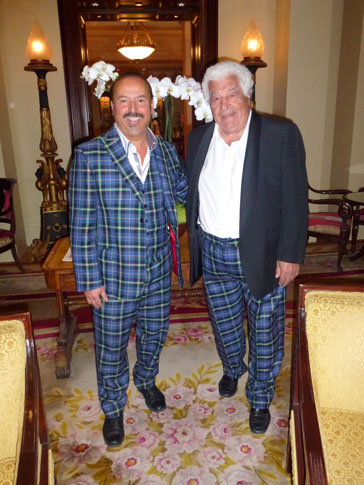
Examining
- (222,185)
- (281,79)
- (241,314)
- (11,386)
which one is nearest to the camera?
(11,386)

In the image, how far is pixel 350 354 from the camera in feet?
4.54

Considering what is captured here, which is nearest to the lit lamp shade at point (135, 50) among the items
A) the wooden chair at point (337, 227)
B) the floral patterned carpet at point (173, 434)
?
the wooden chair at point (337, 227)

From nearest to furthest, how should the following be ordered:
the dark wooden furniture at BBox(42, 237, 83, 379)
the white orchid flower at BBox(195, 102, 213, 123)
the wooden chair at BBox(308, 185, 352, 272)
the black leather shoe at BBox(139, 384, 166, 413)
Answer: the white orchid flower at BBox(195, 102, 213, 123)
the black leather shoe at BBox(139, 384, 166, 413)
the dark wooden furniture at BBox(42, 237, 83, 379)
the wooden chair at BBox(308, 185, 352, 272)

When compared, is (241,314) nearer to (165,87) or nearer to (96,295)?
(96,295)

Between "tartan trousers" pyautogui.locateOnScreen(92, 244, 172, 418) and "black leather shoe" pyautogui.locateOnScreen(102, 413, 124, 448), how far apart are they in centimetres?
3

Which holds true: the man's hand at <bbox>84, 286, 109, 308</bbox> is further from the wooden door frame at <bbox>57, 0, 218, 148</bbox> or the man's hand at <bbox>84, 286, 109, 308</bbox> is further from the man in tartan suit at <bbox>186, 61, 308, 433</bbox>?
the wooden door frame at <bbox>57, 0, 218, 148</bbox>

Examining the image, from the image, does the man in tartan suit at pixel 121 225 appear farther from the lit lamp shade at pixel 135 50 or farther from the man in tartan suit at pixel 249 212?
the lit lamp shade at pixel 135 50

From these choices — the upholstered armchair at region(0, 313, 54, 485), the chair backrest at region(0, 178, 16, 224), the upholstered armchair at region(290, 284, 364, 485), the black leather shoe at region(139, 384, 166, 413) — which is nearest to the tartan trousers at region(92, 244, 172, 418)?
the black leather shoe at region(139, 384, 166, 413)

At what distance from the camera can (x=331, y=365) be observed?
1.40 meters

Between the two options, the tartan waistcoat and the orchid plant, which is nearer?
the tartan waistcoat

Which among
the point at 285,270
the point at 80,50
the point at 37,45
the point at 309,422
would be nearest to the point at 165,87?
the point at 285,270

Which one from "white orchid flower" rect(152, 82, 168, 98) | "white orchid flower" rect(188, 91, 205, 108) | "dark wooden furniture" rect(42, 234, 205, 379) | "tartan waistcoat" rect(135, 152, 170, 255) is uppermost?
"white orchid flower" rect(152, 82, 168, 98)

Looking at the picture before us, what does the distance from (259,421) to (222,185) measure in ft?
3.75

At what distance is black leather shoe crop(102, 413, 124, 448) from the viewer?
1884 mm
